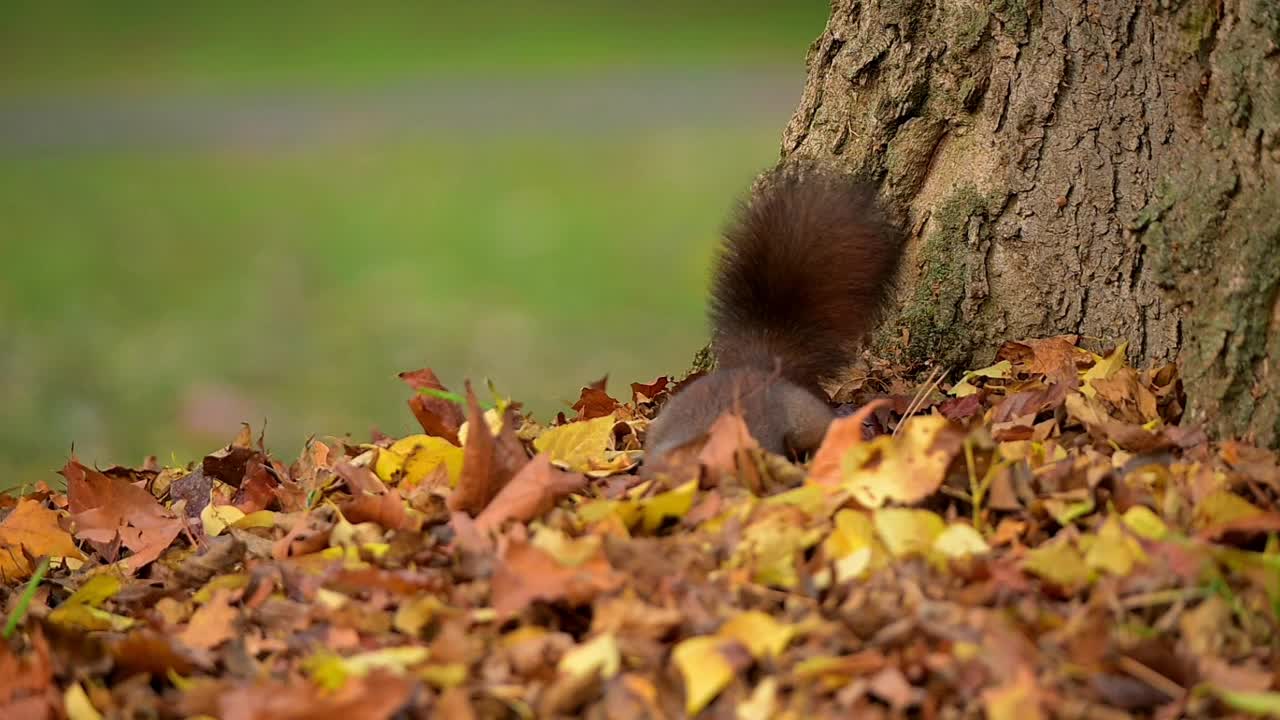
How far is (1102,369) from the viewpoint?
2.10 m

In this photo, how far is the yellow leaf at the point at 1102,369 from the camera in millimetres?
2027

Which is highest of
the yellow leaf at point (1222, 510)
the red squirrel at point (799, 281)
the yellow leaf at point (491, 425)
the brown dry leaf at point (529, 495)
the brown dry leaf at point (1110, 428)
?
the red squirrel at point (799, 281)

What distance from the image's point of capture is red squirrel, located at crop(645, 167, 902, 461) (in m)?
2.14

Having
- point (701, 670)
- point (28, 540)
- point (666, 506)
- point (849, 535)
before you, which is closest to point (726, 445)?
point (666, 506)

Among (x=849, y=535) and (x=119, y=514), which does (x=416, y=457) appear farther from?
(x=849, y=535)

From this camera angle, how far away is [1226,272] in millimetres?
1824

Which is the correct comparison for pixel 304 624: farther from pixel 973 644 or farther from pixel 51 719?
pixel 973 644

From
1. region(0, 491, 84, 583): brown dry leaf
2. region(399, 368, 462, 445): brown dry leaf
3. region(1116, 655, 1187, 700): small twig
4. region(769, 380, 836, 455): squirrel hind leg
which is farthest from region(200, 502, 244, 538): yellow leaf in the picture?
region(1116, 655, 1187, 700): small twig

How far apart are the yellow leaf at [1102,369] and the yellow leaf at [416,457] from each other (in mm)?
1002

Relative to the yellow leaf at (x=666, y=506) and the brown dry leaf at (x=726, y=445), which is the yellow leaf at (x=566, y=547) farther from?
the brown dry leaf at (x=726, y=445)

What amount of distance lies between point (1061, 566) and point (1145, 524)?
162 millimetres

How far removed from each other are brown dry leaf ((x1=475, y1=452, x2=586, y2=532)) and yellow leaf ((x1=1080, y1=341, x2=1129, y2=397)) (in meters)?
0.89

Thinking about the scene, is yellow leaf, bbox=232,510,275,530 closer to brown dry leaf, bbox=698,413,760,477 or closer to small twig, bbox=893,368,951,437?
brown dry leaf, bbox=698,413,760,477

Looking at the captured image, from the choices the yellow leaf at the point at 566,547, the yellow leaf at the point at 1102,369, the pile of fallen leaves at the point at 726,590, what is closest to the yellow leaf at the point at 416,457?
the pile of fallen leaves at the point at 726,590
